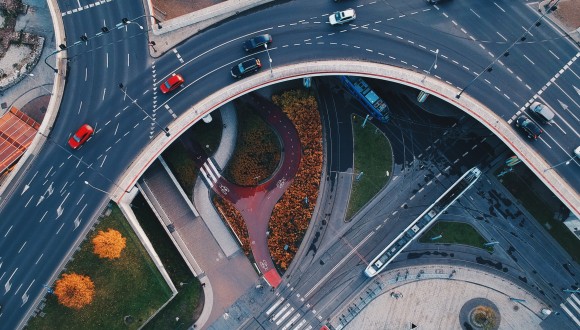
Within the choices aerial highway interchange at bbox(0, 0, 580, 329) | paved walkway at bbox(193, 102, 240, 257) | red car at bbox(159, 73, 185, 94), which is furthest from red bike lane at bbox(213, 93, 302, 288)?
red car at bbox(159, 73, 185, 94)

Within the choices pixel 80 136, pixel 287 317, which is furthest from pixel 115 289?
pixel 287 317

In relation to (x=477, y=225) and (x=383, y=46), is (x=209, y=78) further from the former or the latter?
(x=477, y=225)

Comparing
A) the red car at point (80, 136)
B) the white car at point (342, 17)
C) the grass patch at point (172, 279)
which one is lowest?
the grass patch at point (172, 279)

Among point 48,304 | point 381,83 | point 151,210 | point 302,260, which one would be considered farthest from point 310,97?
point 48,304

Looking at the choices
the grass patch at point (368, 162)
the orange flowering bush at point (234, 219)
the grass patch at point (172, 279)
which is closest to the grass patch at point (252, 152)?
the orange flowering bush at point (234, 219)

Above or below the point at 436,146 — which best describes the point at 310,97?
above

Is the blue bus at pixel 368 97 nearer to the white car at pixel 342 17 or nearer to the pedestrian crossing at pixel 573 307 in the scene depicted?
the white car at pixel 342 17

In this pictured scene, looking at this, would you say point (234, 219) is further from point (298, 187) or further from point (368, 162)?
point (368, 162)
